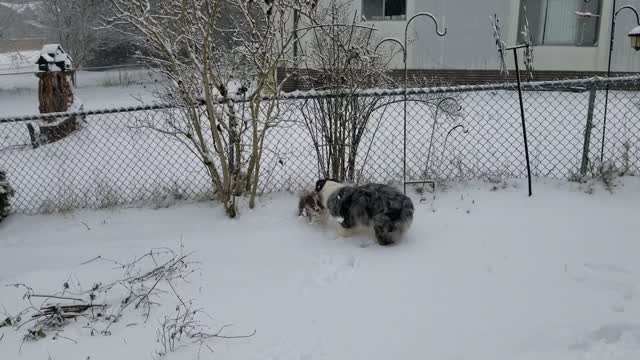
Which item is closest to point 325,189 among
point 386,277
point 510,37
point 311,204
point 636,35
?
point 311,204

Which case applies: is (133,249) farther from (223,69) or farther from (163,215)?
(223,69)

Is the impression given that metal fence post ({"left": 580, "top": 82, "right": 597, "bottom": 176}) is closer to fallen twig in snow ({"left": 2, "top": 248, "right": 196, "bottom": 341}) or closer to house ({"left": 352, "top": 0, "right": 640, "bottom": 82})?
fallen twig in snow ({"left": 2, "top": 248, "right": 196, "bottom": 341})

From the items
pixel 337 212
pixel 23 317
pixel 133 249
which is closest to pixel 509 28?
pixel 337 212

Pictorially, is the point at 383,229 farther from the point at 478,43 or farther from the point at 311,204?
the point at 478,43

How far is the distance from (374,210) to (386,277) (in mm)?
574

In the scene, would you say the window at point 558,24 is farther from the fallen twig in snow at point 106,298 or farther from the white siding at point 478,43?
the fallen twig in snow at point 106,298

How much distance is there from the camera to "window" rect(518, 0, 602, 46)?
11.6m

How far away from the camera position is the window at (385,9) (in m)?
12.3

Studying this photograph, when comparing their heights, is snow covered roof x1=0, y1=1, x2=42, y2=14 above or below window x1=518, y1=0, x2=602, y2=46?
above

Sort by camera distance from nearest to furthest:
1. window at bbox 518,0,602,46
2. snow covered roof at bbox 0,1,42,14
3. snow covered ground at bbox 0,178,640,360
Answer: snow covered ground at bbox 0,178,640,360 < window at bbox 518,0,602,46 < snow covered roof at bbox 0,1,42,14

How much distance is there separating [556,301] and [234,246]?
2.19 metres

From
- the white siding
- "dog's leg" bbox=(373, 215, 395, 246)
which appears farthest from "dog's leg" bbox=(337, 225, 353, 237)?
the white siding

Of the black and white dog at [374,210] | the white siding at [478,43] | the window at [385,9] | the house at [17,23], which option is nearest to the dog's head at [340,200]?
the black and white dog at [374,210]

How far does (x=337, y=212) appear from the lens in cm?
358
